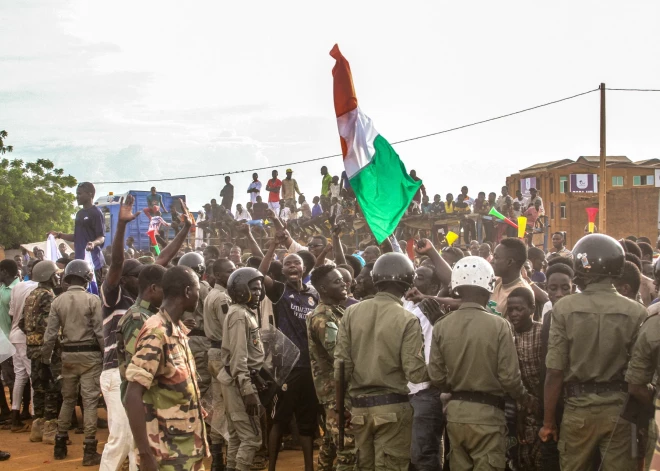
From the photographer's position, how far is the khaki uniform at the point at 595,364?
5008mm

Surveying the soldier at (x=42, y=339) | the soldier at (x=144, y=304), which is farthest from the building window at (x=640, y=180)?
the soldier at (x=144, y=304)

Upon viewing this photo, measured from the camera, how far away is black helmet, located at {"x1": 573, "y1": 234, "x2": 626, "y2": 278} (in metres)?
5.20

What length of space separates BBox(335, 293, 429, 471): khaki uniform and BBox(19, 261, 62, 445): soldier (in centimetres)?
584

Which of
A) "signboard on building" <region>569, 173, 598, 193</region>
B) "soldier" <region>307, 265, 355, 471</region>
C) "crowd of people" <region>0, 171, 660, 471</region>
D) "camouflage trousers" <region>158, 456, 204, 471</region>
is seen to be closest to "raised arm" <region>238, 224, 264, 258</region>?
"crowd of people" <region>0, 171, 660, 471</region>

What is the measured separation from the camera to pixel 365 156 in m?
9.20

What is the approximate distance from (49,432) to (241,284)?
4.76 metres

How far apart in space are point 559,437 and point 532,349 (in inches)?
30.2

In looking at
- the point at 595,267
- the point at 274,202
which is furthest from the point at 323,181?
the point at 595,267

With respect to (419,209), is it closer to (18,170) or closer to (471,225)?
(471,225)

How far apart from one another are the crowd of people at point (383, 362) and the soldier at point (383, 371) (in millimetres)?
12

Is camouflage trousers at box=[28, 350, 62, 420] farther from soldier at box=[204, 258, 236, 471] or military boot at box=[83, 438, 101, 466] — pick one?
soldier at box=[204, 258, 236, 471]

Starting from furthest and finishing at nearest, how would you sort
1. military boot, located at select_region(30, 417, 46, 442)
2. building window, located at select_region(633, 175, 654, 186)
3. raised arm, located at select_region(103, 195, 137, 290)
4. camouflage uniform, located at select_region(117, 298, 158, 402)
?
1. building window, located at select_region(633, 175, 654, 186)
2. military boot, located at select_region(30, 417, 46, 442)
3. raised arm, located at select_region(103, 195, 137, 290)
4. camouflage uniform, located at select_region(117, 298, 158, 402)

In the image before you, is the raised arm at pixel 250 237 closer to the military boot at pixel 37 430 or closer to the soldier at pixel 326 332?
the soldier at pixel 326 332

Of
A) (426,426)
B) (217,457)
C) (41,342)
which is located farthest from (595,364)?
(41,342)
